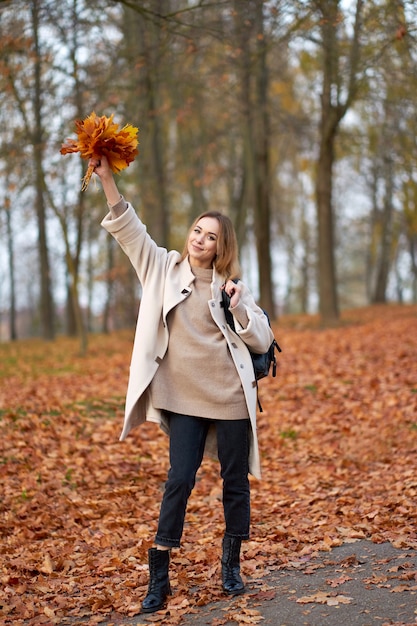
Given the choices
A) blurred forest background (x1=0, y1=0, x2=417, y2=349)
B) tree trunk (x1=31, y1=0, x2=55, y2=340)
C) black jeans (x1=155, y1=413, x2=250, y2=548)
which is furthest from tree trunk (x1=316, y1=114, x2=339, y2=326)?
black jeans (x1=155, y1=413, x2=250, y2=548)

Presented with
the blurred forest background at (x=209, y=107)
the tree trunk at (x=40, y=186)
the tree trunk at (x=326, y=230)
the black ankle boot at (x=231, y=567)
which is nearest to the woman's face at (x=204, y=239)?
the black ankle boot at (x=231, y=567)

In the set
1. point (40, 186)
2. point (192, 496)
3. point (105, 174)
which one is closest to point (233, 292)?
point (105, 174)

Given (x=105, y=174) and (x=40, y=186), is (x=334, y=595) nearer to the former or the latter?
(x=105, y=174)

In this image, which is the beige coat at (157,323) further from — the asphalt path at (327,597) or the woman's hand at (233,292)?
the asphalt path at (327,597)

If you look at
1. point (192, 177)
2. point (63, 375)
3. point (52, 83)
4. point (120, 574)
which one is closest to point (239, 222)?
point (192, 177)

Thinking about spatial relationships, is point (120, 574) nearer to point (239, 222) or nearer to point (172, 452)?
point (172, 452)

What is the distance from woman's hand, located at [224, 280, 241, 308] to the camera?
423 centimetres

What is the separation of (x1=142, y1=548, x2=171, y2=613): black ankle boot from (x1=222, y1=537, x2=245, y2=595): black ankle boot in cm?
37

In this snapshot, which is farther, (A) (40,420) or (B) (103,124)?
(A) (40,420)

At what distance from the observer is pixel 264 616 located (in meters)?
4.07

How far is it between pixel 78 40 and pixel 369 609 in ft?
44.0

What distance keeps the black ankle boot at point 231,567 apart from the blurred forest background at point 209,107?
5.45 m

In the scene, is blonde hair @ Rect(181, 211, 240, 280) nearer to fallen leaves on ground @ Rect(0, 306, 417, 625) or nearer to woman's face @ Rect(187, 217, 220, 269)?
woman's face @ Rect(187, 217, 220, 269)

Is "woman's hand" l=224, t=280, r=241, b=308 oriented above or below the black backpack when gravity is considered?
above
